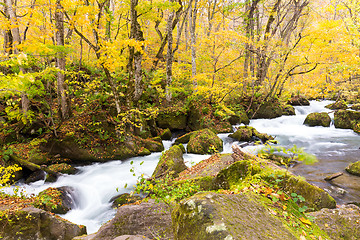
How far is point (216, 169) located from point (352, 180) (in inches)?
205

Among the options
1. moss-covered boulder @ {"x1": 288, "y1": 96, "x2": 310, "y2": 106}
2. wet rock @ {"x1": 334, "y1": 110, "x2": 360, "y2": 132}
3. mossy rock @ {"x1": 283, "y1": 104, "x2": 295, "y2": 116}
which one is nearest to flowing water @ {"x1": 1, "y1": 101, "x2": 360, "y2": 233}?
wet rock @ {"x1": 334, "y1": 110, "x2": 360, "y2": 132}

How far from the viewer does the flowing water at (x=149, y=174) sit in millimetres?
6016

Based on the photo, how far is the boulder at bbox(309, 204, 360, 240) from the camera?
3176 millimetres

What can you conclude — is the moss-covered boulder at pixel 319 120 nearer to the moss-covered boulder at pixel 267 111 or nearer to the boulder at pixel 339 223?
the moss-covered boulder at pixel 267 111

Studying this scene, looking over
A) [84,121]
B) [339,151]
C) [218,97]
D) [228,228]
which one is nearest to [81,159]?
[84,121]

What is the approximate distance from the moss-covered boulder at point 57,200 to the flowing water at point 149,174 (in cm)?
21

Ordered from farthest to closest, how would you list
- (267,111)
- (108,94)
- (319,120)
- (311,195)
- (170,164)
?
(267,111) → (319,120) → (108,94) → (170,164) → (311,195)

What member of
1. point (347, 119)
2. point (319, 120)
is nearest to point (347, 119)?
point (347, 119)

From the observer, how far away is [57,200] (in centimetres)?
592

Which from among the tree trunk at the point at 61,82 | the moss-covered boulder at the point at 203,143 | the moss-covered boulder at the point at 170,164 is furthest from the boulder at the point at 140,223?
the tree trunk at the point at 61,82

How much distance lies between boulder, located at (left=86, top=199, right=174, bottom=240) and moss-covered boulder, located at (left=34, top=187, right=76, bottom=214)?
2711 millimetres

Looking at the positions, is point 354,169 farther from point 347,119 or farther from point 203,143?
point 347,119

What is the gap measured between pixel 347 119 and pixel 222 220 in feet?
56.9

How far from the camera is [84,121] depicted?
9.53 meters
